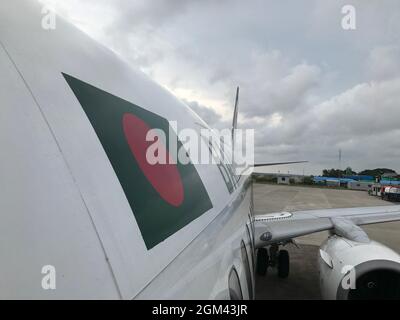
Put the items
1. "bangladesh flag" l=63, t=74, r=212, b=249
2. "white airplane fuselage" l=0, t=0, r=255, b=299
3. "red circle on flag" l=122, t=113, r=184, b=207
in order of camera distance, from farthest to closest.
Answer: "red circle on flag" l=122, t=113, r=184, b=207 → "bangladesh flag" l=63, t=74, r=212, b=249 → "white airplane fuselage" l=0, t=0, r=255, b=299

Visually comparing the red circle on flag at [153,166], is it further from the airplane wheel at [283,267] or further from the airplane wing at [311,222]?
the airplane wheel at [283,267]

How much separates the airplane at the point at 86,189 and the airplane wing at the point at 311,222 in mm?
5163

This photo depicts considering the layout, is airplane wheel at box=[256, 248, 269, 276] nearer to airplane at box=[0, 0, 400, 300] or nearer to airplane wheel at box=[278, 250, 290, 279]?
airplane wheel at box=[278, 250, 290, 279]

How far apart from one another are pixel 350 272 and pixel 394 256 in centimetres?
66

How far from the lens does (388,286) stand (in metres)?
4.71

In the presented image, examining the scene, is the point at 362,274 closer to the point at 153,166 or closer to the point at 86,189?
the point at 153,166

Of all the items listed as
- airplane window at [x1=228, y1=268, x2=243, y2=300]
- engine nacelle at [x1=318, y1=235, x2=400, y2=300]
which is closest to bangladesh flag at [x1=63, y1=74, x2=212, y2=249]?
airplane window at [x1=228, y1=268, x2=243, y2=300]

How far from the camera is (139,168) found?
1736mm

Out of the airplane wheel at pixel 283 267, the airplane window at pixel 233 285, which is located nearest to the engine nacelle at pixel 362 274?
the airplane window at pixel 233 285

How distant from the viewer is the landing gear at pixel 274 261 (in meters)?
9.34

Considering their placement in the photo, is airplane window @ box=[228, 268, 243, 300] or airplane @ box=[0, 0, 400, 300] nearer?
airplane @ box=[0, 0, 400, 300]

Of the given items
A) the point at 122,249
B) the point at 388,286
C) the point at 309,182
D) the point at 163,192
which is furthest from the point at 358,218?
the point at 309,182

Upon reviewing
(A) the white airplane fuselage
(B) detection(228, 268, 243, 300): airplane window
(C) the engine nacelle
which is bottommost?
(C) the engine nacelle

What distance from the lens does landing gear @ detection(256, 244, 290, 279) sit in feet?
30.7
